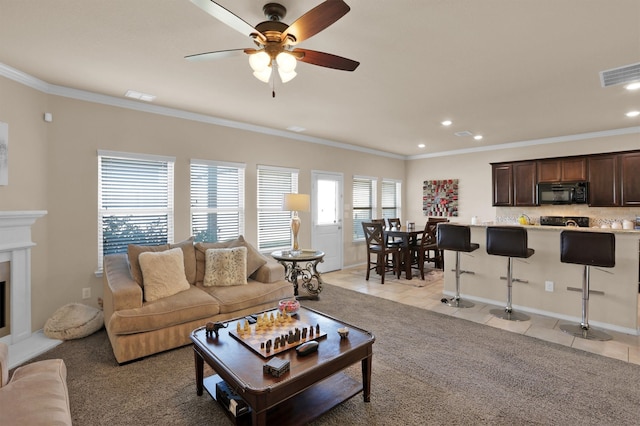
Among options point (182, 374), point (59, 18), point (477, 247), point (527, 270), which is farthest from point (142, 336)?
point (527, 270)

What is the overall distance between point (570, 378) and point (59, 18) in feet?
15.5

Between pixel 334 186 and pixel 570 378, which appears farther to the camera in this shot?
pixel 334 186

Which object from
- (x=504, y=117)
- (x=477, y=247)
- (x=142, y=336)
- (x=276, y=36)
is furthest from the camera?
(x=504, y=117)

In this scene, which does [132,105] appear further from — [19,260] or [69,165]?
[19,260]

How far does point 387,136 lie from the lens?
6.11 m

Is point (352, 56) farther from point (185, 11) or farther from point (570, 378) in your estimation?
point (570, 378)

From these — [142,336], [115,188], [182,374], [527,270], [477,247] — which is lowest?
[182,374]

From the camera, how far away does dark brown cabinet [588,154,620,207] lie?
5500mm

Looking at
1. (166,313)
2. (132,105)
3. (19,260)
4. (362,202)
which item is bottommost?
(166,313)

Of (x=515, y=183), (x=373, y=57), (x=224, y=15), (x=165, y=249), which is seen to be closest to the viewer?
(x=224, y=15)

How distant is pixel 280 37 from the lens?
6.58 ft

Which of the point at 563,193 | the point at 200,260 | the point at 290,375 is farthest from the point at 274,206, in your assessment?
the point at 563,193

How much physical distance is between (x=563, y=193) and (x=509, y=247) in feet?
10.9

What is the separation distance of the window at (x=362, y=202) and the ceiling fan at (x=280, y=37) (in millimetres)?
4965
